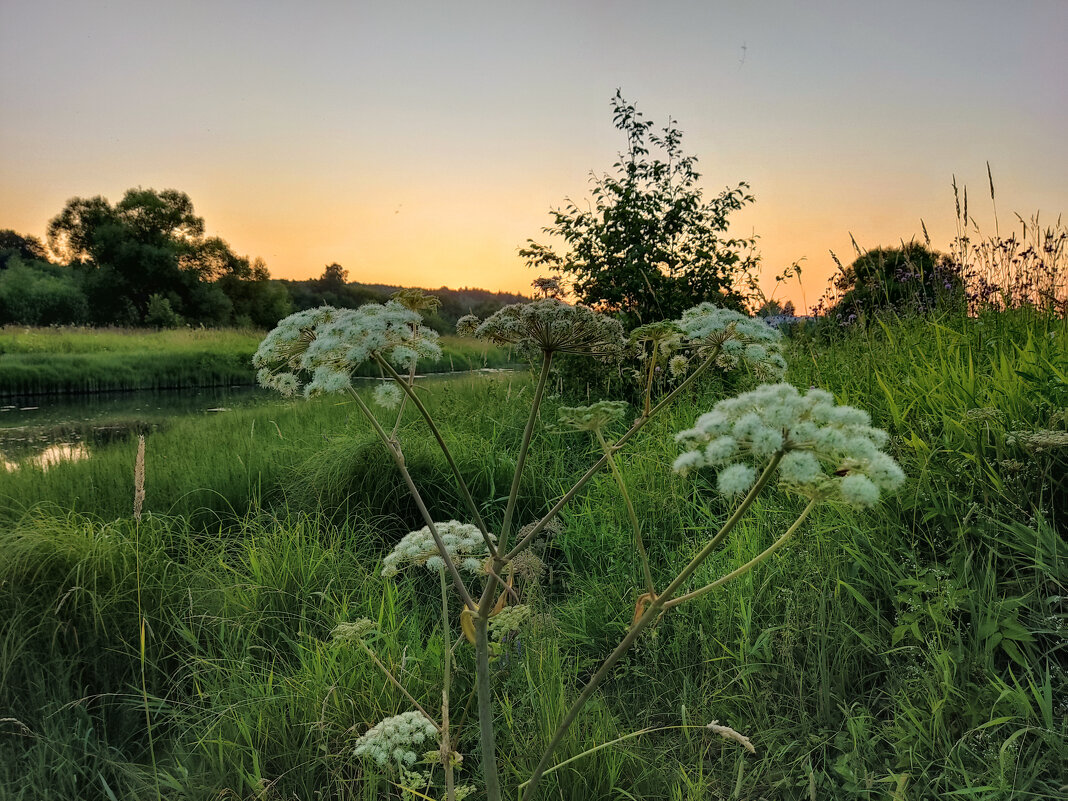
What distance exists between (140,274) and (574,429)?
46.9 metres

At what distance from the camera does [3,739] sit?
2967 millimetres

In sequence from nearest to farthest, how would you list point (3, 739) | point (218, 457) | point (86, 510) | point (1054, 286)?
1. point (3, 739)
2. point (1054, 286)
3. point (86, 510)
4. point (218, 457)

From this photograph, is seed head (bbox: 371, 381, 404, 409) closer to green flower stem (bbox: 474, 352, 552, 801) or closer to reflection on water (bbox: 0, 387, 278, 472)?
green flower stem (bbox: 474, 352, 552, 801)

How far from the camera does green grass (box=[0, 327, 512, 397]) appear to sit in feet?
63.5

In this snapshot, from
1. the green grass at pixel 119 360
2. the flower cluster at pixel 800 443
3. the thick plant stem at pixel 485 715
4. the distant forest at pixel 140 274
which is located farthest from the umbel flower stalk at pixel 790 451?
the distant forest at pixel 140 274

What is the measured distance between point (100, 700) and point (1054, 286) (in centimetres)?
695

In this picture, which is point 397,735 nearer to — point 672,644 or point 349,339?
point 349,339

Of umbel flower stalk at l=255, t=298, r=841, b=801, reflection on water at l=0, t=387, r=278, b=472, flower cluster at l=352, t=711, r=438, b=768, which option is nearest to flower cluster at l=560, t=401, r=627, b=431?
umbel flower stalk at l=255, t=298, r=841, b=801

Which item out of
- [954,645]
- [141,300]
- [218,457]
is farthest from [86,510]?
[141,300]

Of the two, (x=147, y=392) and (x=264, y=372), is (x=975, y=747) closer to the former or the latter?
(x=264, y=372)

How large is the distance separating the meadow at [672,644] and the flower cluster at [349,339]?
0.45 metres

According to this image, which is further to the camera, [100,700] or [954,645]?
[100,700]

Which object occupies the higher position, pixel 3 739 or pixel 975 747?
pixel 975 747

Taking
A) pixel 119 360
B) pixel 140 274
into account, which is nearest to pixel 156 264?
pixel 140 274
